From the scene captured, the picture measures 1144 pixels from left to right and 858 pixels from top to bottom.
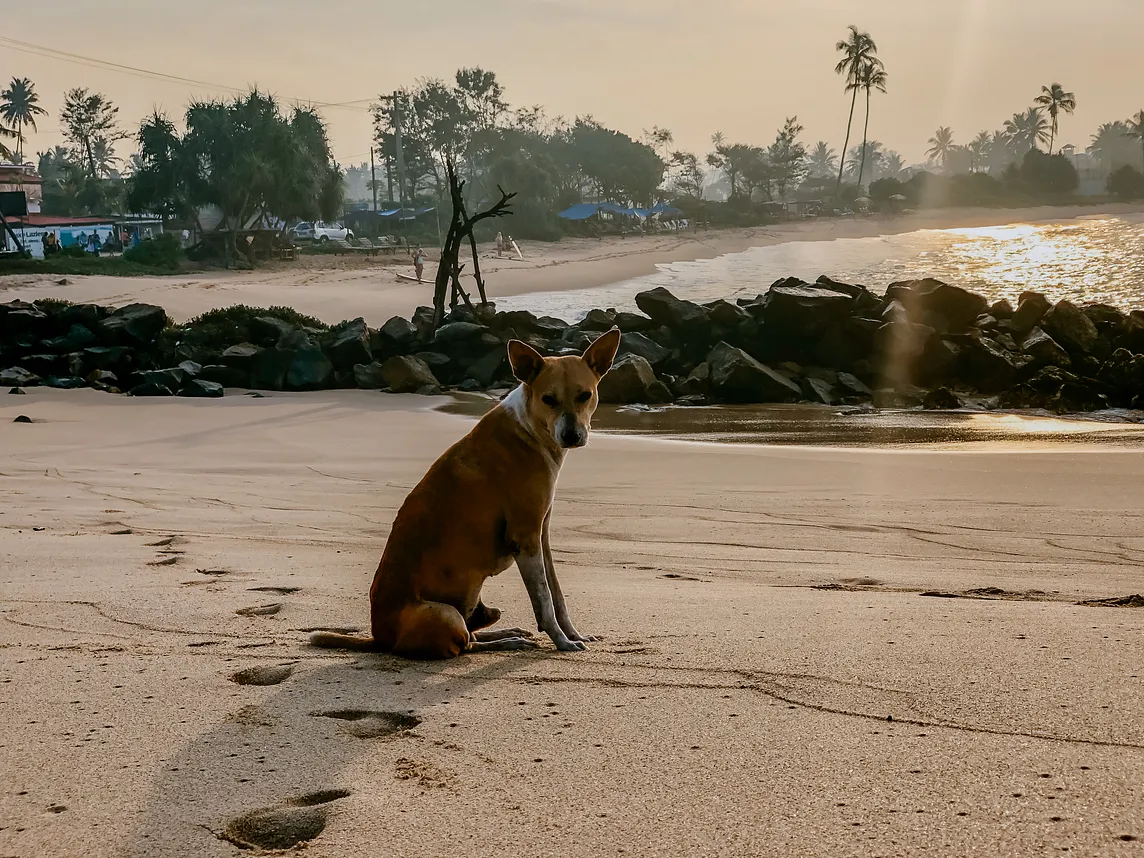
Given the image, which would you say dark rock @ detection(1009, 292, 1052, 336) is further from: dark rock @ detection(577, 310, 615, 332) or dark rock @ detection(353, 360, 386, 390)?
dark rock @ detection(353, 360, 386, 390)

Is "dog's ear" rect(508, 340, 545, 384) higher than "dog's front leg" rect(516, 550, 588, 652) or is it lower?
higher

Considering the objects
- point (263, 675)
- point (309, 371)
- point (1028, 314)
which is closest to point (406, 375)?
point (309, 371)

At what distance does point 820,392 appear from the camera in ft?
69.8

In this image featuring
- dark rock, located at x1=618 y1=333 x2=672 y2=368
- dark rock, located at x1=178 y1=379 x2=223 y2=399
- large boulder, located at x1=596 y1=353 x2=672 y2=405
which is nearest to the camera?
dark rock, located at x1=178 y1=379 x2=223 y2=399

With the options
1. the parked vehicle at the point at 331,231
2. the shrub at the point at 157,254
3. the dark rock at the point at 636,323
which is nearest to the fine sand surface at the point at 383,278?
the shrub at the point at 157,254

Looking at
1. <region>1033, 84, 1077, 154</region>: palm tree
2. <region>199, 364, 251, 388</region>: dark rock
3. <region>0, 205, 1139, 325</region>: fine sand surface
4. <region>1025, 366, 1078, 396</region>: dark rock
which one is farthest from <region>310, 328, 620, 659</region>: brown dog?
<region>1033, 84, 1077, 154</region>: palm tree

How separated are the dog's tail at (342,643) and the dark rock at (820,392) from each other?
677 inches

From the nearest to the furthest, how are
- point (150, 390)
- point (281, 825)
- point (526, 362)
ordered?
point (281, 825), point (526, 362), point (150, 390)

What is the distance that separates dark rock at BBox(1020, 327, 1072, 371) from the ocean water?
656 inches

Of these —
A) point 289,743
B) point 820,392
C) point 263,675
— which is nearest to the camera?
point 289,743

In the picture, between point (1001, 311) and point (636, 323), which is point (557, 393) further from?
point (1001, 311)

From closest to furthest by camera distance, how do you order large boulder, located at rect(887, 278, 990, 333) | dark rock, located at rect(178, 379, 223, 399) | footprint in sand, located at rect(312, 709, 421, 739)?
footprint in sand, located at rect(312, 709, 421, 739) → dark rock, located at rect(178, 379, 223, 399) → large boulder, located at rect(887, 278, 990, 333)

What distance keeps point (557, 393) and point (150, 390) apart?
16.9 metres

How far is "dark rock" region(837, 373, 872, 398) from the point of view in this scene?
21500mm
